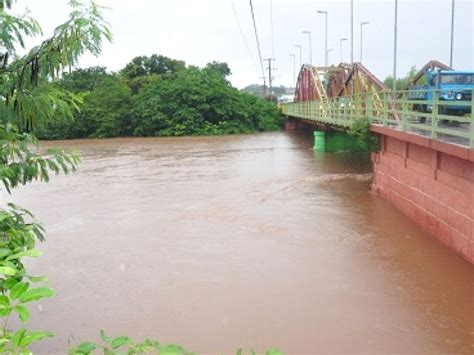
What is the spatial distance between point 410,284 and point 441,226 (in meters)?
2.07

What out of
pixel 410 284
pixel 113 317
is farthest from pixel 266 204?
pixel 113 317

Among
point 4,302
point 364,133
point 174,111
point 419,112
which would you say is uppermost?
point 419,112

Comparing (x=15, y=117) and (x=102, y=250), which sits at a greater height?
(x=15, y=117)

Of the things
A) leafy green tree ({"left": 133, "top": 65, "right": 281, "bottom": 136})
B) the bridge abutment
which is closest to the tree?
the bridge abutment

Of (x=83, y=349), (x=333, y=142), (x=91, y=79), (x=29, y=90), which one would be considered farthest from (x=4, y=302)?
(x=91, y=79)

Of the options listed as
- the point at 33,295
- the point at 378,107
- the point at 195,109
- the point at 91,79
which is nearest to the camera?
the point at 33,295

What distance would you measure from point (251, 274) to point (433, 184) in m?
3.91

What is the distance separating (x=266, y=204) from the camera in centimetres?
1394

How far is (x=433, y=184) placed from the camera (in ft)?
31.7

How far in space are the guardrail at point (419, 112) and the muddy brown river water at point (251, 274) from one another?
1929 millimetres

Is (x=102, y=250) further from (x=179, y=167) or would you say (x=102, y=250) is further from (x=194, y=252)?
(x=179, y=167)

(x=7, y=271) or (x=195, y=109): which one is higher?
(x=7, y=271)

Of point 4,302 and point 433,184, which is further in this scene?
point 433,184

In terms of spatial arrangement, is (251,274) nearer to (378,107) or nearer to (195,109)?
(378,107)
